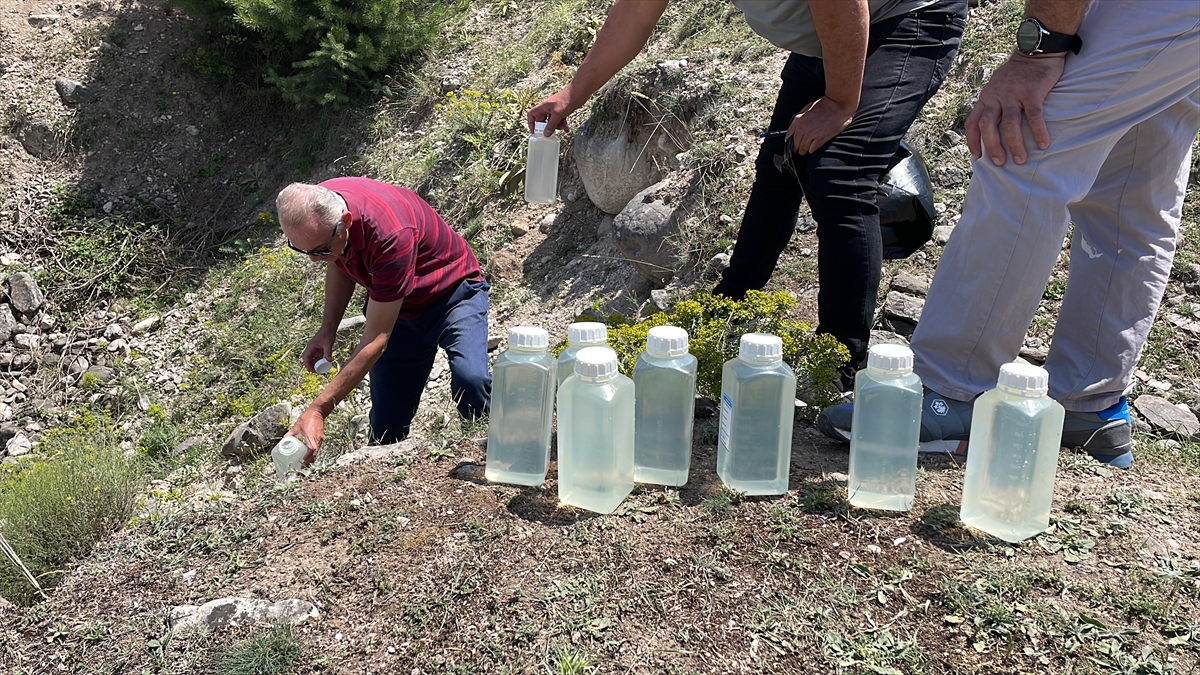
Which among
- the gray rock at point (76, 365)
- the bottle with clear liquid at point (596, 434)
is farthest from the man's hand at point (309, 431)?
the gray rock at point (76, 365)

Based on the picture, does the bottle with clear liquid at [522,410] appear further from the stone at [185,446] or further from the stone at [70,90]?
the stone at [70,90]

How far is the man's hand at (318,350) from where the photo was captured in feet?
12.1

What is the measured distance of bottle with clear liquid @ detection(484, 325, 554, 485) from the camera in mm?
2379

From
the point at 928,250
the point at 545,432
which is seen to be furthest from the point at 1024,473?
the point at 928,250

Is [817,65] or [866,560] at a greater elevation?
[817,65]

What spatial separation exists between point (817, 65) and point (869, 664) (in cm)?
190

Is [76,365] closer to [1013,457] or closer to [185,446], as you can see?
[185,446]

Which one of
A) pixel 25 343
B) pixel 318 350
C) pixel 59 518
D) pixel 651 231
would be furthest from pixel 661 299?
pixel 25 343

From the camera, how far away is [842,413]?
2.62 m

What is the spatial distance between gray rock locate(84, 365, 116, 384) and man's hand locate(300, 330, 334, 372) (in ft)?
11.9

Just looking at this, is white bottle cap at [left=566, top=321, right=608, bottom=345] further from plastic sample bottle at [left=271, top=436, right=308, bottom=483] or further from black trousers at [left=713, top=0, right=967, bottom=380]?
plastic sample bottle at [left=271, top=436, right=308, bottom=483]

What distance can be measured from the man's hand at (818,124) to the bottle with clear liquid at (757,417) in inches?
27.4

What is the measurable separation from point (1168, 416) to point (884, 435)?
1.63m

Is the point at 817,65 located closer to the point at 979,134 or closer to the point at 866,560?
the point at 979,134
